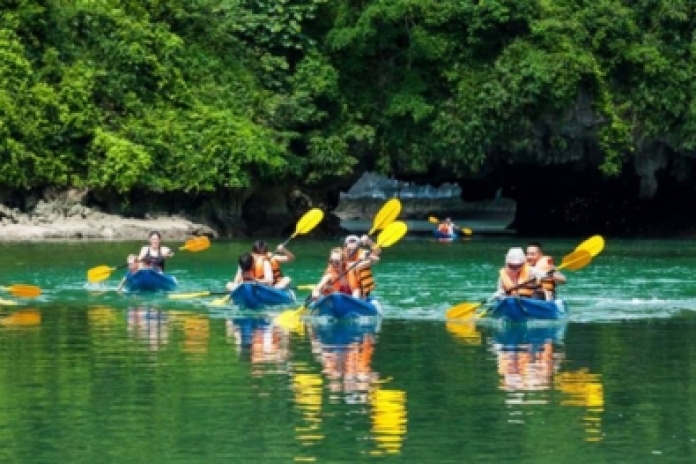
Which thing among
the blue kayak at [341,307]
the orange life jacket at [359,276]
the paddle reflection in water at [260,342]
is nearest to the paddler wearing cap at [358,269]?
the orange life jacket at [359,276]

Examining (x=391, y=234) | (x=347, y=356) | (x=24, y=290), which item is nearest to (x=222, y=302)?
(x=391, y=234)

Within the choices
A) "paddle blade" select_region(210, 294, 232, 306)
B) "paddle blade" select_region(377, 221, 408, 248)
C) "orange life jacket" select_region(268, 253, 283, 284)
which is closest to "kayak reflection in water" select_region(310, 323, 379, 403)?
"paddle blade" select_region(377, 221, 408, 248)

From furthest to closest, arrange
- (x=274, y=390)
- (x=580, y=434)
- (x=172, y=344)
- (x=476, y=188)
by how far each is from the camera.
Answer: (x=476, y=188)
(x=172, y=344)
(x=274, y=390)
(x=580, y=434)

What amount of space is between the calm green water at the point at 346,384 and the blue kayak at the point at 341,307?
347 mm

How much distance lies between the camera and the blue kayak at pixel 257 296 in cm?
2452

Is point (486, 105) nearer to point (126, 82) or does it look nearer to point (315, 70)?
point (315, 70)

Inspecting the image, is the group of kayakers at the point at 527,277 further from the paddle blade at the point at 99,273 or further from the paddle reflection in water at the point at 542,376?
the paddle blade at the point at 99,273

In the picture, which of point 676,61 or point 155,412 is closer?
point 155,412

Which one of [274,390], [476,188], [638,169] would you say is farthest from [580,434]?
[476,188]

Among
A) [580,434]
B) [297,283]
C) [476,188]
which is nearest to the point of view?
[580,434]

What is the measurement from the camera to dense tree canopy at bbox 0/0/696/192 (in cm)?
4444

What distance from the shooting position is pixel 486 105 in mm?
45000

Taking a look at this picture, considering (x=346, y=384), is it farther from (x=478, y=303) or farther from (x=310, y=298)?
(x=310, y=298)

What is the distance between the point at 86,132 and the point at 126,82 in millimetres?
1918
